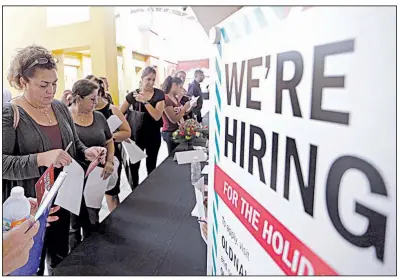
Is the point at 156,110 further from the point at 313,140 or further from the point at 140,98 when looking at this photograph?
the point at 313,140

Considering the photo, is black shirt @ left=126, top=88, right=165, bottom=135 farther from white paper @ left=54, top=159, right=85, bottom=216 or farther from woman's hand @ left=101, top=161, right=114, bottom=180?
white paper @ left=54, top=159, right=85, bottom=216

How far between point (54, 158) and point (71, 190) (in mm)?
178

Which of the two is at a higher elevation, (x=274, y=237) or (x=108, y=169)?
(x=274, y=237)

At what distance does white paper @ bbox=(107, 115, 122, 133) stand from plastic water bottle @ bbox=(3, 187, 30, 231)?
1.45 metres

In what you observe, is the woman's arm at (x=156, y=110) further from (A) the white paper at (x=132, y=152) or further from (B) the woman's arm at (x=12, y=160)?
(B) the woman's arm at (x=12, y=160)

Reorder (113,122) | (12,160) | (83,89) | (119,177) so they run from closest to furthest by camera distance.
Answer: (12,160), (83,89), (113,122), (119,177)

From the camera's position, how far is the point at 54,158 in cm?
137

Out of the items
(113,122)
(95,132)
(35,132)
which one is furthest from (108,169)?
(35,132)

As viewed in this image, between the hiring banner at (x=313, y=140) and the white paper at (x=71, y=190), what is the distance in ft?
3.55

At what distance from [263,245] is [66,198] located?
3.93 feet

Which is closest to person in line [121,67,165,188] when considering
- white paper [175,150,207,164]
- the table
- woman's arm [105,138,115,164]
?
white paper [175,150,207,164]

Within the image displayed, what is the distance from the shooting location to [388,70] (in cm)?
26

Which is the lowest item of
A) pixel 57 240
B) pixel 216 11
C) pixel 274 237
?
pixel 57 240

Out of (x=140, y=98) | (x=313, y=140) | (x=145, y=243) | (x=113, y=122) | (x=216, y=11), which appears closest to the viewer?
(x=313, y=140)
